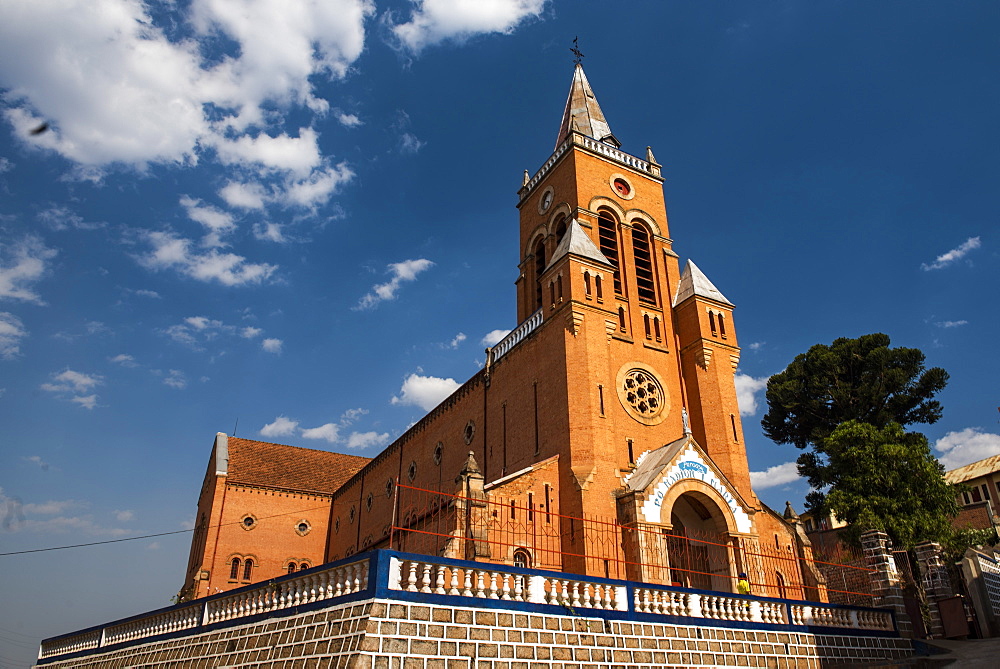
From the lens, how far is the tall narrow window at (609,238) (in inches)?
1136

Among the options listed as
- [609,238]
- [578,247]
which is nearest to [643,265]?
[609,238]

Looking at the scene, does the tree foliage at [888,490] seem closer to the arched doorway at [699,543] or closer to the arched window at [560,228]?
the arched doorway at [699,543]

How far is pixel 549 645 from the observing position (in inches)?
477

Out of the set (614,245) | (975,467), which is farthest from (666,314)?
(975,467)

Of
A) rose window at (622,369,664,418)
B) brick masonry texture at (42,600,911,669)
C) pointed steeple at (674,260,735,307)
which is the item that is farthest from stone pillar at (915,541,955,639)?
pointed steeple at (674,260,735,307)

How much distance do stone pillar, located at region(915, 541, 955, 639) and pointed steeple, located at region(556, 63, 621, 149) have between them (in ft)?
70.8

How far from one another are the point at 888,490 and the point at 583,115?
22634 millimetres

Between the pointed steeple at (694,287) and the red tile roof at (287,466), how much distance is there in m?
31.2

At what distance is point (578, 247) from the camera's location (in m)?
26.2

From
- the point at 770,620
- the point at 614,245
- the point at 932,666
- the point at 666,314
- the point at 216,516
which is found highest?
the point at 614,245

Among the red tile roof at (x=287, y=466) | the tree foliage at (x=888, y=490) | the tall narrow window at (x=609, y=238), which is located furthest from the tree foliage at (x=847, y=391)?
the red tile roof at (x=287, y=466)

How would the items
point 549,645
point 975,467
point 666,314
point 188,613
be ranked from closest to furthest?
point 549,645
point 188,613
point 666,314
point 975,467

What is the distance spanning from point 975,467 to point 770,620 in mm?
48814

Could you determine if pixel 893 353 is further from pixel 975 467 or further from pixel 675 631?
pixel 975 467
